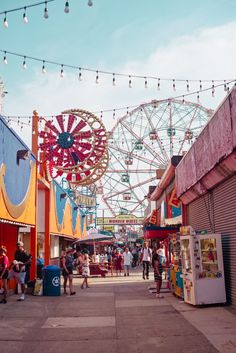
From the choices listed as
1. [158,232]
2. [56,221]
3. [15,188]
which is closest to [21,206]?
[15,188]

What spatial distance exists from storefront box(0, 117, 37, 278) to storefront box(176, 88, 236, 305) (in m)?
5.51

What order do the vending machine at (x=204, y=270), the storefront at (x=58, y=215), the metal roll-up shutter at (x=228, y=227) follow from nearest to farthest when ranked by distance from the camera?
the metal roll-up shutter at (x=228, y=227) < the vending machine at (x=204, y=270) < the storefront at (x=58, y=215)

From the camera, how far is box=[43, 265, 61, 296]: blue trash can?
587 inches

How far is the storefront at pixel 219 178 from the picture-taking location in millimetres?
10172

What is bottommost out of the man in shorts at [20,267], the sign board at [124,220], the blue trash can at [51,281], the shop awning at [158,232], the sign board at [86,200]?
the blue trash can at [51,281]

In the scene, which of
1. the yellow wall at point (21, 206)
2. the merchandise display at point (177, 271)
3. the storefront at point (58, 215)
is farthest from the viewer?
the storefront at point (58, 215)

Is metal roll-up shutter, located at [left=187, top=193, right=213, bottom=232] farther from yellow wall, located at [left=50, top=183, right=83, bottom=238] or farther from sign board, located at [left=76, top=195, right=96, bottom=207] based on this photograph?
sign board, located at [left=76, top=195, right=96, bottom=207]

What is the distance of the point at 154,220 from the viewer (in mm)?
32688

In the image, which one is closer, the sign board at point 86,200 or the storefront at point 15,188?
the storefront at point 15,188

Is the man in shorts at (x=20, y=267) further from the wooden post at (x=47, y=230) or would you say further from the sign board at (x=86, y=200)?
the sign board at (x=86, y=200)

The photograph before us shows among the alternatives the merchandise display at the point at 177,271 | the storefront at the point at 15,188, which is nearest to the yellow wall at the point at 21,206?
the storefront at the point at 15,188

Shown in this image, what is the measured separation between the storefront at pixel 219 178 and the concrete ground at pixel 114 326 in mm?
1777

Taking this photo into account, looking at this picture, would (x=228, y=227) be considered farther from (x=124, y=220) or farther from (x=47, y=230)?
(x=124, y=220)

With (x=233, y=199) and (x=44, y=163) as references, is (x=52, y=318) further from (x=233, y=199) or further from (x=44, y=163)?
(x=44, y=163)
